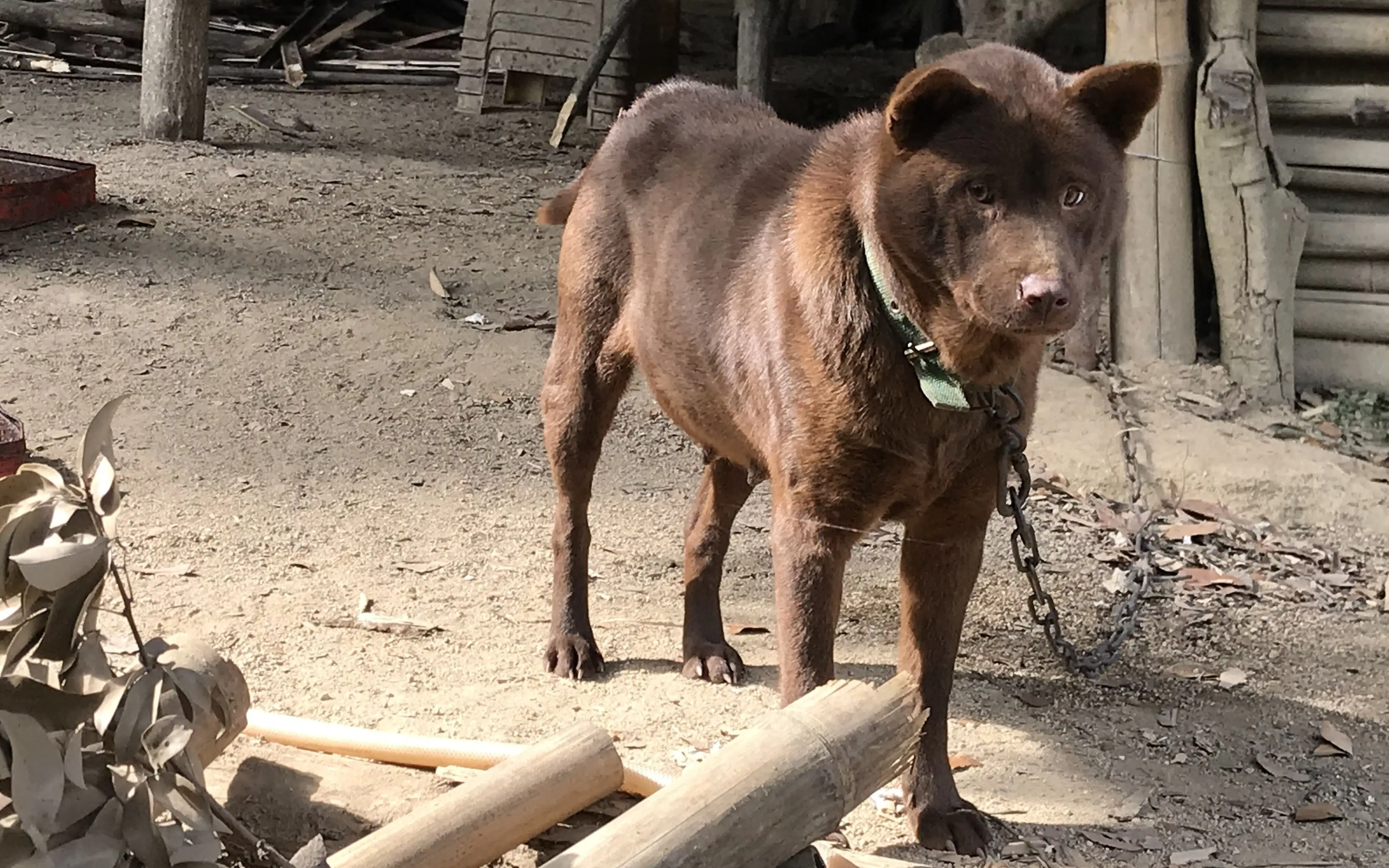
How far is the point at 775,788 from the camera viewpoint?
2400 mm

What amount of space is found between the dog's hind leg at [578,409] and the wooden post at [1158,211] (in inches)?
121

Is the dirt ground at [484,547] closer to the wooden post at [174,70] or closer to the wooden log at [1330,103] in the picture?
the wooden post at [174,70]

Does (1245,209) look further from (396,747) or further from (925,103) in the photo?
(396,747)

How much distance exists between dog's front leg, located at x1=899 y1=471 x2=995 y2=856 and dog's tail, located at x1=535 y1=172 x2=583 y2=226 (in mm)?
1618

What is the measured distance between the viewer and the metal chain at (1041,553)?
125 inches

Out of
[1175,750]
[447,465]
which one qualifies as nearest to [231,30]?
[447,465]

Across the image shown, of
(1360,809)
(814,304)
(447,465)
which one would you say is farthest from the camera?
(447,465)

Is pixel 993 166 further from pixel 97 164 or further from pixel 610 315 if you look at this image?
pixel 97 164

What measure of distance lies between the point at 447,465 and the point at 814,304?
2.71 metres

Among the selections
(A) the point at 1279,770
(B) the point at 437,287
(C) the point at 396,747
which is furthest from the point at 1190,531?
(B) the point at 437,287

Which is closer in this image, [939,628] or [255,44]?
[939,628]

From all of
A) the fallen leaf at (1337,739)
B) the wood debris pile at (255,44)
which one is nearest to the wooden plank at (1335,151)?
the fallen leaf at (1337,739)

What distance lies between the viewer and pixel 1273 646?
15.0ft

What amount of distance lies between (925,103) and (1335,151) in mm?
4568
